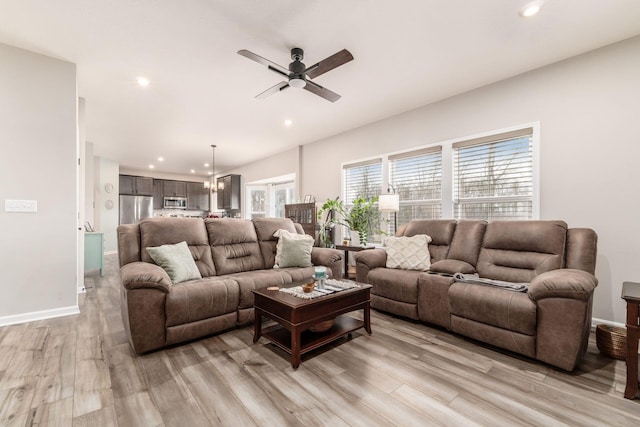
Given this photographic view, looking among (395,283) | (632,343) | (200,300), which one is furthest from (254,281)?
(632,343)

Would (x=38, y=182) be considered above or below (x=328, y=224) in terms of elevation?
above

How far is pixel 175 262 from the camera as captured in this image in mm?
2633

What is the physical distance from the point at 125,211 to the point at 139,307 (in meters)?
7.76

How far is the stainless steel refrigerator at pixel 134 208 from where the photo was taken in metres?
8.41

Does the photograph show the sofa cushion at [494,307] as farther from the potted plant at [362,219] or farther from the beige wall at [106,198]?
the beige wall at [106,198]

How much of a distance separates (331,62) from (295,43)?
0.48m

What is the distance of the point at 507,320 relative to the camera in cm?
218

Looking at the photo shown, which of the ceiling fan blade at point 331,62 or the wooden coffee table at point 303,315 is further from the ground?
the ceiling fan blade at point 331,62

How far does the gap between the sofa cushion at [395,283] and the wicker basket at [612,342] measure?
1.41m

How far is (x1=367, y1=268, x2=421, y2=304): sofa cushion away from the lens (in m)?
2.86

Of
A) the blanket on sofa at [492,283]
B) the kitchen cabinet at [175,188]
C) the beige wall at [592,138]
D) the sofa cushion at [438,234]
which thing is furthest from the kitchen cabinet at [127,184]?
the blanket on sofa at [492,283]

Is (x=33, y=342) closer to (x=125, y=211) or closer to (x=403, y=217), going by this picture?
(x=403, y=217)

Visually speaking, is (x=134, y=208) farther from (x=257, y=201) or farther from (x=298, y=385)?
(x=298, y=385)

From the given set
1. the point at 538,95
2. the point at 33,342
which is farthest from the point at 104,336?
the point at 538,95
